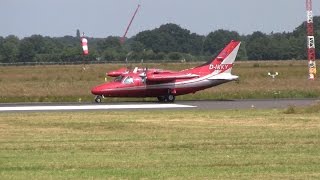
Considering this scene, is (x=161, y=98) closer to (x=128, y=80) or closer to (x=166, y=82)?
(x=166, y=82)

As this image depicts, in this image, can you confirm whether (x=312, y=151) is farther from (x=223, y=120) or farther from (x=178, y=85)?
(x=178, y=85)

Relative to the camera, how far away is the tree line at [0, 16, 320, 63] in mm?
137750

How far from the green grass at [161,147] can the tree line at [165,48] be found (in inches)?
3412

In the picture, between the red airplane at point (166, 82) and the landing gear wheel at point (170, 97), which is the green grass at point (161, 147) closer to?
the red airplane at point (166, 82)

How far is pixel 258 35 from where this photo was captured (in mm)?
183000

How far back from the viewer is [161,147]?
16562 mm

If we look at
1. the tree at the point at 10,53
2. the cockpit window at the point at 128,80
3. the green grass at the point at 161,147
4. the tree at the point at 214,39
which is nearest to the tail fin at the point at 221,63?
the cockpit window at the point at 128,80

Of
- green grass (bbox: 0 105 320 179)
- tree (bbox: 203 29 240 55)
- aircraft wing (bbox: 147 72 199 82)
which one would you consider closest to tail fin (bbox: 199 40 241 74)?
aircraft wing (bbox: 147 72 199 82)

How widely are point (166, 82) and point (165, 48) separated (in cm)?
13845

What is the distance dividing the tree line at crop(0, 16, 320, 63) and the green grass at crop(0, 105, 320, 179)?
284ft

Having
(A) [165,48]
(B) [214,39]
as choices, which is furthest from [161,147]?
(B) [214,39]

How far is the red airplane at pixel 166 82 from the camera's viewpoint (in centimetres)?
3888

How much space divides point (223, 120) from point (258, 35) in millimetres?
160013

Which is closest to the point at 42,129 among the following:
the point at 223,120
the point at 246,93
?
the point at 223,120
